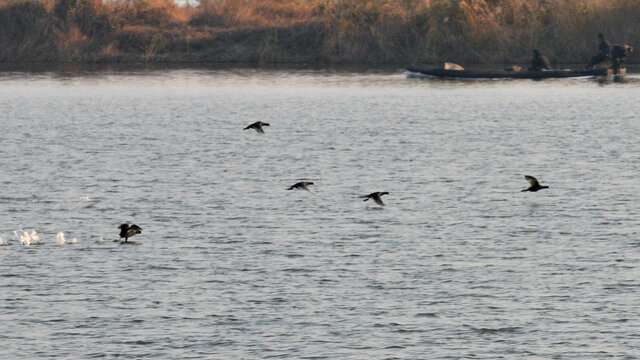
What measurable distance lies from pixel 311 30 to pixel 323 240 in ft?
188

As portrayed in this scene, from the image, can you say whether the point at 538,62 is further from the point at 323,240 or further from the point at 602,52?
the point at 323,240

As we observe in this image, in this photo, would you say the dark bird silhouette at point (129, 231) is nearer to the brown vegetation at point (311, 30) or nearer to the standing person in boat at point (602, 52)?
the standing person in boat at point (602, 52)

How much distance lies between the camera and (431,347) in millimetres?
16844

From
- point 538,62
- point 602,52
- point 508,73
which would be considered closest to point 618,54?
point 602,52

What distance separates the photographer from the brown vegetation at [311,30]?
2970 inches

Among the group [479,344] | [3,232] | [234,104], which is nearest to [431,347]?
[479,344]

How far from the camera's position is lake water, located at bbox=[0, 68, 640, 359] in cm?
1748

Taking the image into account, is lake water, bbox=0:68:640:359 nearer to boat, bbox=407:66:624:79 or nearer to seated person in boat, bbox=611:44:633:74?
boat, bbox=407:66:624:79

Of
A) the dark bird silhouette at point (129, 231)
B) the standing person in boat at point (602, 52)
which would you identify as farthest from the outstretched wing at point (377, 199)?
the standing person in boat at point (602, 52)

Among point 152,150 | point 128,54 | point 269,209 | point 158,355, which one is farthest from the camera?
point 128,54

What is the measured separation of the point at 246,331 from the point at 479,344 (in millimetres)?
3154

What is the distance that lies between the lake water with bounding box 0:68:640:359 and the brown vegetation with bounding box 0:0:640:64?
2528 centimetres

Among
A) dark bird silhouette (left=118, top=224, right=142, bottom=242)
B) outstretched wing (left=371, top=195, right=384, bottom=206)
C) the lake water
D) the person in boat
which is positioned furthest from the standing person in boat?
dark bird silhouette (left=118, top=224, right=142, bottom=242)

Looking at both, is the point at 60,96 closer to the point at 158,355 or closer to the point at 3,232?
the point at 3,232
